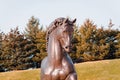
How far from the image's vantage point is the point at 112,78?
818 inches

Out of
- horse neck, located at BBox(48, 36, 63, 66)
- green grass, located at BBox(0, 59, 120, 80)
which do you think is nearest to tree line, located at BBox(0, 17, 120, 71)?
green grass, located at BBox(0, 59, 120, 80)

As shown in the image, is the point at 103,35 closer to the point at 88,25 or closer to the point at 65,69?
the point at 88,25

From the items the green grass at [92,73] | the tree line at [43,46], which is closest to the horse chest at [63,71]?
the green grass at [92,73]

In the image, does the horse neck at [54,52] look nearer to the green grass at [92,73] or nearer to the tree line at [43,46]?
the green grass at [92,73]

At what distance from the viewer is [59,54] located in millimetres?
5613

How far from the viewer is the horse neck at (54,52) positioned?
18.4 ft

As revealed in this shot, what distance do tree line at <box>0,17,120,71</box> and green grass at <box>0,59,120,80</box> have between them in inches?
455

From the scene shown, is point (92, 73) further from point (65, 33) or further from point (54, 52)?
point (65, 33)

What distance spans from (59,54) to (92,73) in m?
16.9

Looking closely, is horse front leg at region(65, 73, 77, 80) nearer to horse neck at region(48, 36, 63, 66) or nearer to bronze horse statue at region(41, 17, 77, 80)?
bronze horse statue at region(41, 17, 77, 80)

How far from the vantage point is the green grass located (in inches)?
838

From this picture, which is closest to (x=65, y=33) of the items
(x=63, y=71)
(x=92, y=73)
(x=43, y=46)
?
(x=63, y=71)

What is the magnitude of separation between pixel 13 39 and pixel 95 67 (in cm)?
1790

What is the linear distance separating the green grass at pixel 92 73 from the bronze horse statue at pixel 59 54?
50.8ft
